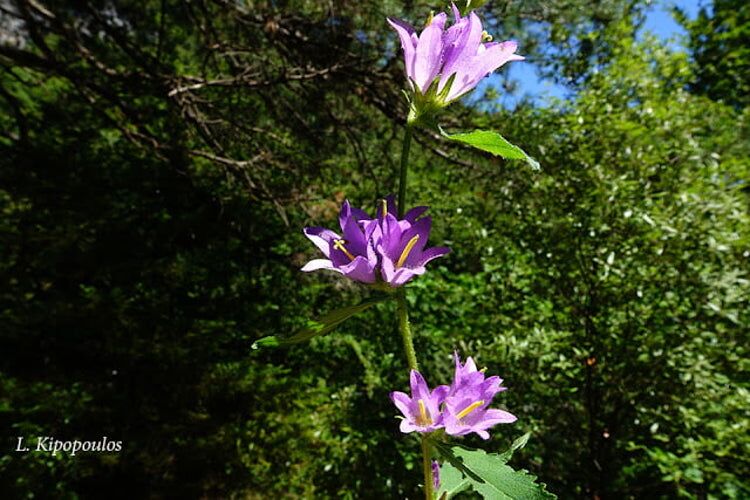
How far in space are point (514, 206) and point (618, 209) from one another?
0.65 m

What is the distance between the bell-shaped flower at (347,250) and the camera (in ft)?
1.98

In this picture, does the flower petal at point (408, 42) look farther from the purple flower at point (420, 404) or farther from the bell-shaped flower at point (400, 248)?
the purple flower at point (420, 404)

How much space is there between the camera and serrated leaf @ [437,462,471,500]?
0.71m

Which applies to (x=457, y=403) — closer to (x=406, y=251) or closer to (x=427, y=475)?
(x=427, y=475)

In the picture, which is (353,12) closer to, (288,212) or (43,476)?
(288,212)

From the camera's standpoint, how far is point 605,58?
10.7 feet

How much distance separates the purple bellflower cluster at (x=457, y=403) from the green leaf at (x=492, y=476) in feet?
0.19

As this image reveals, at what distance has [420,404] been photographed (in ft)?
2.21

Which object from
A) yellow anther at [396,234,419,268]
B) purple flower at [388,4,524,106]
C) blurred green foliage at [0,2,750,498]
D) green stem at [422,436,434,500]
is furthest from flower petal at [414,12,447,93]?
blurred green foliage at [0,2,750,498]

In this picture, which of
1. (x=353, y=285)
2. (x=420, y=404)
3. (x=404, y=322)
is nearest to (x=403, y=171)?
(x=404, y=322)

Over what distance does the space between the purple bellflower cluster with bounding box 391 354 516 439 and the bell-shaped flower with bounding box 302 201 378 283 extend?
17cm

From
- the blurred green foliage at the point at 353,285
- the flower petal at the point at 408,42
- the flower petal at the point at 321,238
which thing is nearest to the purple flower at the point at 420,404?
the flower petal at the point at 321,238

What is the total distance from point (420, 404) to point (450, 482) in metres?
0.16

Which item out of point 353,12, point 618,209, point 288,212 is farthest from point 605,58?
point 288,212
